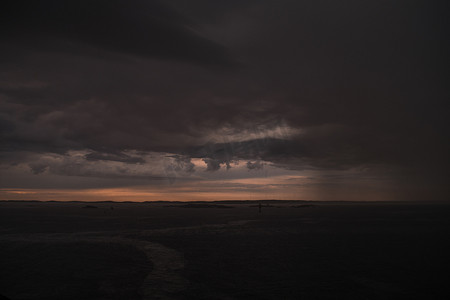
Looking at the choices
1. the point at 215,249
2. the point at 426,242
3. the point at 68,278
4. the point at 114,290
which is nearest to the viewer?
the point at 114,290

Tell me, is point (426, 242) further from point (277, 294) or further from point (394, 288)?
point (277, 294)

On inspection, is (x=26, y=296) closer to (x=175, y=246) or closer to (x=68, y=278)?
(x=68, y=278)

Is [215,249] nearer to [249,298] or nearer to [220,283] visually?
[220,283]

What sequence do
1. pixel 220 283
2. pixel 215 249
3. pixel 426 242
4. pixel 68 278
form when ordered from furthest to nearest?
1. pixel 426 242
2. pixel 215 249
3. pixel 68 278
4. pixel 220 283

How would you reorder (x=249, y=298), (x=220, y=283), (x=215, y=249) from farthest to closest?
(x=215, y=249), (x=220, y=283), (x=249, y=298)

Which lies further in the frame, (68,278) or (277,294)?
(68,278)

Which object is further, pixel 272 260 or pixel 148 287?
pixel 272 260

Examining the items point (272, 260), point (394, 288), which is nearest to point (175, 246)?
point (272, 260)

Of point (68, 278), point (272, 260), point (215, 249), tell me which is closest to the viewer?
point (68, 278)

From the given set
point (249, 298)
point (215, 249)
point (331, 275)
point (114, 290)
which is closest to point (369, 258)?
point (331, 275)
